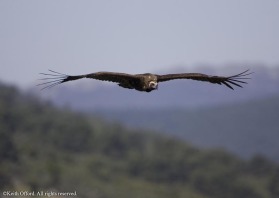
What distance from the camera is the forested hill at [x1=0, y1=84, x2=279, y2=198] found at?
98812mm

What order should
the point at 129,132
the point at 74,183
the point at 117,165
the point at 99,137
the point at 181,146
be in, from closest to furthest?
the point at 74,183
the point at 117,165
the point at 99,137
the point at 181,146
the point at 129,132

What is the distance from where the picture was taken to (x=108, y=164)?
132 metres

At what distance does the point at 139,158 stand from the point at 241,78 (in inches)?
4907

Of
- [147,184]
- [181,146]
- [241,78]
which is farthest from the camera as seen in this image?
[181,146]

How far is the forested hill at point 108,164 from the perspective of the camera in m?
98.8

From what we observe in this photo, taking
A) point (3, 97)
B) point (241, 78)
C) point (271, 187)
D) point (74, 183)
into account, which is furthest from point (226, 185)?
point (241, 78)

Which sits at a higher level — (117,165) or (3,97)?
(3,97)

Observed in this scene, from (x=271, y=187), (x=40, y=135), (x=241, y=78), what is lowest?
(x=271, y=187)

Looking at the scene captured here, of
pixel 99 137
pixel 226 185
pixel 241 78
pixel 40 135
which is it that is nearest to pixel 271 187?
pixel 226 185

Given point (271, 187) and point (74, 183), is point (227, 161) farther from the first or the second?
point (74, 183)

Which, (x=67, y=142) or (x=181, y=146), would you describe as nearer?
(x=67, y=142)

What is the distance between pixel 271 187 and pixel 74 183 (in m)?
52.2

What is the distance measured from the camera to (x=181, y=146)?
519ft

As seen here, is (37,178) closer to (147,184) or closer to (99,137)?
(147,184)
